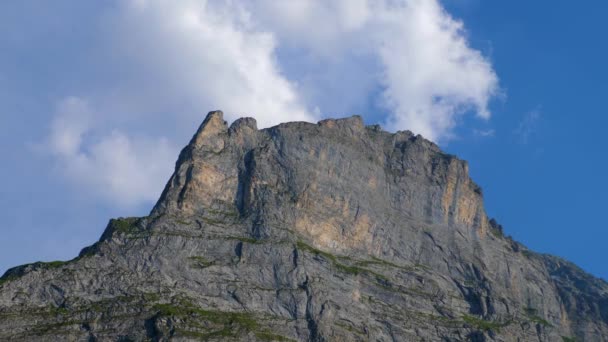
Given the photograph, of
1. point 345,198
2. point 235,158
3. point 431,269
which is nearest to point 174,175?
point 235,158

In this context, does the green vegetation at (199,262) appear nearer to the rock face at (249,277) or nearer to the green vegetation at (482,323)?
the rock face at (249,277)

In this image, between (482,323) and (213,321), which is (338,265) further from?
(213,321)

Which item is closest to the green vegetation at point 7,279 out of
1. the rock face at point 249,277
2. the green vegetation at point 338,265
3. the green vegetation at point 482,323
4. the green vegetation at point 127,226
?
the rock face at point 249,277

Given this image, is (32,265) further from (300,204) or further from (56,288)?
(300,204)

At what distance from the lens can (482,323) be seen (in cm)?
18725

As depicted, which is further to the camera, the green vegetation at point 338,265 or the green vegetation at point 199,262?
the green vegetation at point 338,265

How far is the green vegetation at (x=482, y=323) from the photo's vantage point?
603 feet

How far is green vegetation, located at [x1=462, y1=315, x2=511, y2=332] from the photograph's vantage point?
603ft

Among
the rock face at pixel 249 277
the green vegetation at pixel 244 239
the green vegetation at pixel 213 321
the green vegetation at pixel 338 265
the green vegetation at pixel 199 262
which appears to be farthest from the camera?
the green vegetation at pixel 338 265

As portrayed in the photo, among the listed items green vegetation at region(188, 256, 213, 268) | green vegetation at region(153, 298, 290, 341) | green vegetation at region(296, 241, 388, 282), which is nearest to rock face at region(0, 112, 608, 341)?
green vegetation at region(188, 256, 213, 268)

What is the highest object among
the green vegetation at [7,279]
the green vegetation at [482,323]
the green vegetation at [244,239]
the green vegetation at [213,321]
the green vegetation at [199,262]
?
the green vegetation at [244,239]

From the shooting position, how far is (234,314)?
166375mm

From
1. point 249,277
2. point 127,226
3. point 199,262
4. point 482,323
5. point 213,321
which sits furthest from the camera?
point 482,323

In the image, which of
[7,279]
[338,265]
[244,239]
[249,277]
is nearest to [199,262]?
[249,277]
